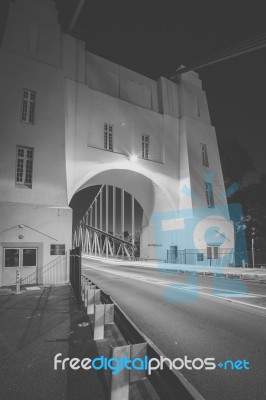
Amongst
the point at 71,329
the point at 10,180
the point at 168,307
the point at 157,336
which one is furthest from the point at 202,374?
the point at 10,180

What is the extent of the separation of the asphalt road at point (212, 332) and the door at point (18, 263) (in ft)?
22.3

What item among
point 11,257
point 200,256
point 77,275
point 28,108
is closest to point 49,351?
point 77,275

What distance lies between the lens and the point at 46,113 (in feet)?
54.2

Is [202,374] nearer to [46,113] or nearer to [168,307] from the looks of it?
[168,307]

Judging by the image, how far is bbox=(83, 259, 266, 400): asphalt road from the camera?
3570mm

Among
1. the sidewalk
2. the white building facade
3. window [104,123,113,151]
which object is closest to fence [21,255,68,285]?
the white building facade

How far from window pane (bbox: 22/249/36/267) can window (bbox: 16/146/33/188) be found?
383cm

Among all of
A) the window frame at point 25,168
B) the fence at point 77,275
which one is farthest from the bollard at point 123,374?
the window frame at point 25,168

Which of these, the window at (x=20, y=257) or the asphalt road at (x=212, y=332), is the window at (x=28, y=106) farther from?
the asphalt road at (x=212, y=332)

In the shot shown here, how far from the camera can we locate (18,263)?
14.1 metres

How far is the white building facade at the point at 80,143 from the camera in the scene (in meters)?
14.9

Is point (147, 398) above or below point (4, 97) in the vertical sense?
below

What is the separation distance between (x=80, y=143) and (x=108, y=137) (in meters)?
2.84

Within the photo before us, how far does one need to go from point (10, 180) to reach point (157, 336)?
41.3 feet
